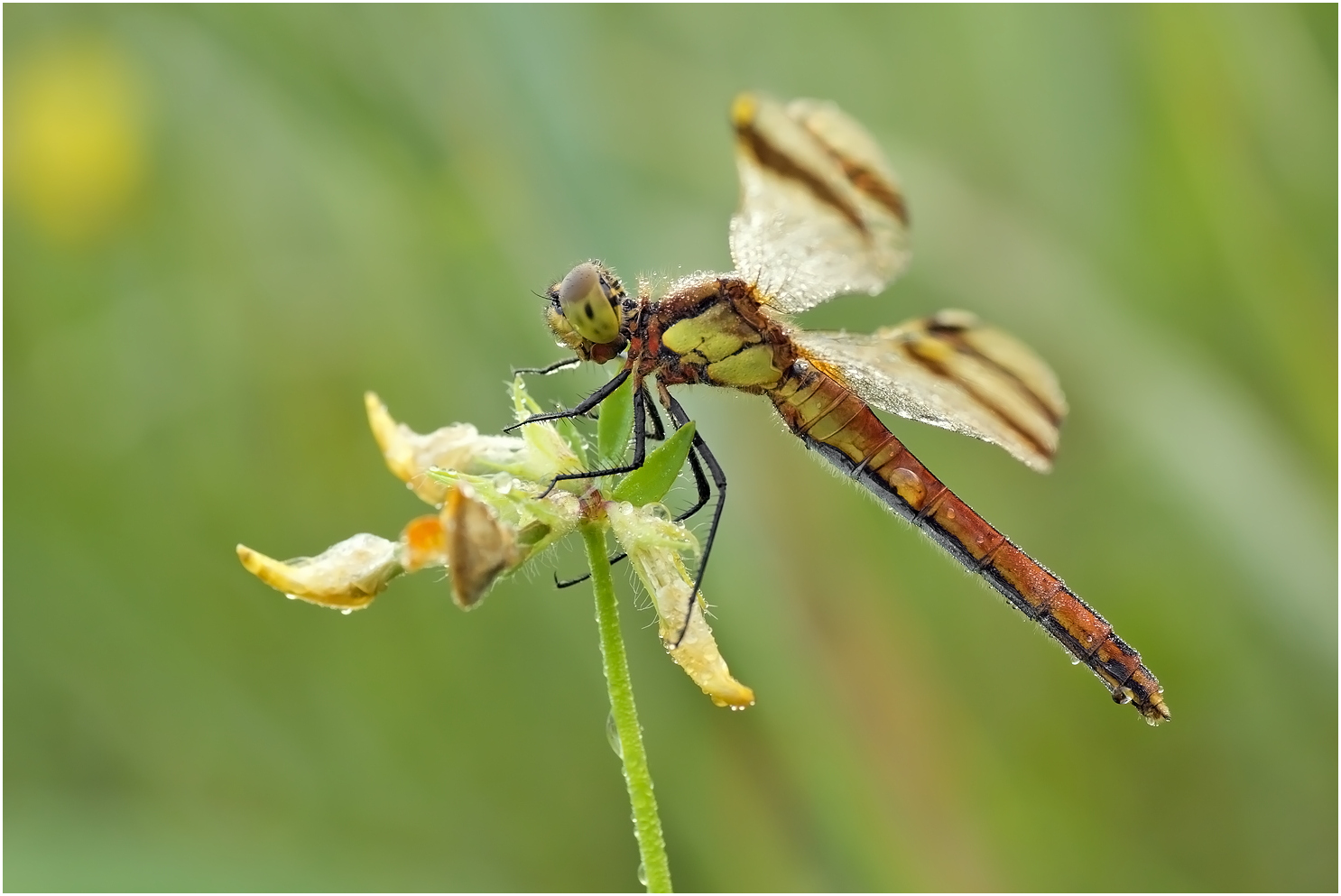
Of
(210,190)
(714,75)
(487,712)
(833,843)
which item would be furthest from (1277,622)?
(210,190)

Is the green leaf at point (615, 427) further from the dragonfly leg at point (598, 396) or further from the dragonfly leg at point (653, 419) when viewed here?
the dragonfly leg at point (653, 419)

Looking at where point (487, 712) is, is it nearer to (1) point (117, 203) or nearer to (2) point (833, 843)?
(2) point (833, 843)

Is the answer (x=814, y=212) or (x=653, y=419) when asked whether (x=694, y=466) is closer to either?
(x=653, y=419)

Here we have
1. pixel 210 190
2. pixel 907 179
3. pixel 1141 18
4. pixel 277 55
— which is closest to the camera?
pixel 277 55

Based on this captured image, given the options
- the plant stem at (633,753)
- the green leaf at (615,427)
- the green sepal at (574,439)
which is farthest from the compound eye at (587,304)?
the plant stem at (633,753)

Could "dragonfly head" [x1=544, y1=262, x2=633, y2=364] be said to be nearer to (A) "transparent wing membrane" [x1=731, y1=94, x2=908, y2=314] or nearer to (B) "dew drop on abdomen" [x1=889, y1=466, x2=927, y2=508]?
(A) "transparent wing membrane" [x1=731, y1=94, x2=908, y2=314]

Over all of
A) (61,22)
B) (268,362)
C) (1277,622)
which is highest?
(61,22)

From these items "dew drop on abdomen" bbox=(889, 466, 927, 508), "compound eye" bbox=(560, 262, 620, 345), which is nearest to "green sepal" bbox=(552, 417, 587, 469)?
"compound eye" bbox=(560, 262, 620, 345)
